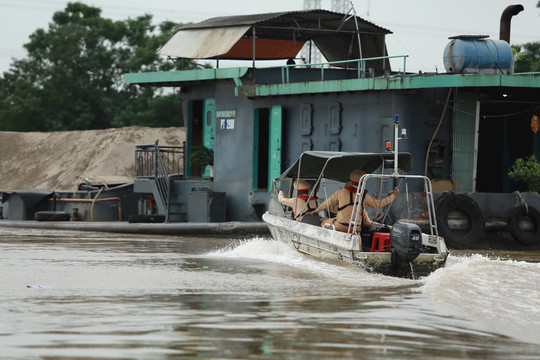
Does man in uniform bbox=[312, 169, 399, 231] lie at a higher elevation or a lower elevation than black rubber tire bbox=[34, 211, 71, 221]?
higher

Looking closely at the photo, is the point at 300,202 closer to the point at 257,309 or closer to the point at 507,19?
the point at 257,309

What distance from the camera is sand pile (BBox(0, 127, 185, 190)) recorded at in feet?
151

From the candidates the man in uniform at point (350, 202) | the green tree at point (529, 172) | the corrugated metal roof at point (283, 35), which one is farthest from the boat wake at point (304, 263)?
the corrugated metal roof at point (283, 35)

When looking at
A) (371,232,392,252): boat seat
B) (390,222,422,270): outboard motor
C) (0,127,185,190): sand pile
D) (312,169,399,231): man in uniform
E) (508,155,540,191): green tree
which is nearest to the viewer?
(390,222,422,270): outboard motor

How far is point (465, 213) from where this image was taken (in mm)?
20656

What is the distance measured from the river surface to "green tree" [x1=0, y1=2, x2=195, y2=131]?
39286 mm

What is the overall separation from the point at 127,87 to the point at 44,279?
46928 millimetres

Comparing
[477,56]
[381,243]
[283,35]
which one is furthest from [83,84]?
[381,243]

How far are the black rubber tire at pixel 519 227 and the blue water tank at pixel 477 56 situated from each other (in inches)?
125

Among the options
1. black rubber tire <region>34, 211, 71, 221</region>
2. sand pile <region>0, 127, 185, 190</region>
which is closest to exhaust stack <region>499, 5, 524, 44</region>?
black rubber tire <region>34, 211, 71, 221</region>

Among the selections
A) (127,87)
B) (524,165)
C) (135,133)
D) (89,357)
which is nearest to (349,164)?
(524,165)

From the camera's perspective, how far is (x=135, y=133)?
48469 mm

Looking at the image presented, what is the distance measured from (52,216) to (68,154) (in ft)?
80.8

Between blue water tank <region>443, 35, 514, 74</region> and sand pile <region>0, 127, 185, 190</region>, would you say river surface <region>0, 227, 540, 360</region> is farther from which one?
sand pile <region>0, 127, 185, 190</region>
